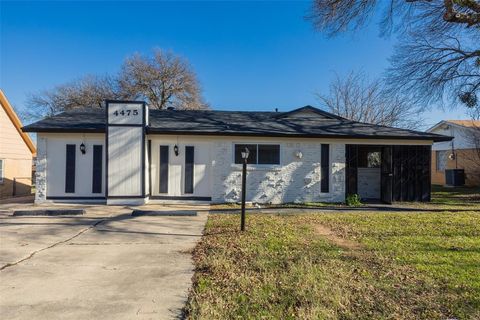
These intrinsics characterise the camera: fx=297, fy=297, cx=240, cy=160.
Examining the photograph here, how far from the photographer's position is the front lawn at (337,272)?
3143mm

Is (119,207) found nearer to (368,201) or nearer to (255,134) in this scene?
(255,134)

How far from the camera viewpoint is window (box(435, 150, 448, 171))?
22.5m

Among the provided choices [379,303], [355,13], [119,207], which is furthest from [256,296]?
[355,13]

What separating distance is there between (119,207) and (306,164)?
22.8 ft

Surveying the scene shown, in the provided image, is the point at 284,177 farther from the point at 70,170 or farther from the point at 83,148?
the point at 70,170

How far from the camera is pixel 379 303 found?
3279 mm

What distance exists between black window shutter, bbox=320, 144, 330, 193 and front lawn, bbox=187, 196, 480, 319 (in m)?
4.45

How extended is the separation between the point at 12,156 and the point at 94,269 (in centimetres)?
1413

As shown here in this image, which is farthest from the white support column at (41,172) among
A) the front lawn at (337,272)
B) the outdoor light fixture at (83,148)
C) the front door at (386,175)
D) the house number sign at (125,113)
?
the front door at (386,175)

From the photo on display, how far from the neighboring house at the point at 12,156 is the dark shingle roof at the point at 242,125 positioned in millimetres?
4035

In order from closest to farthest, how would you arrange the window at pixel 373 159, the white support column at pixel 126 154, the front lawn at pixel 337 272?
the front lawn at pixel 337 272, the white support column at pixel 126 154, the window at pixel 373 159

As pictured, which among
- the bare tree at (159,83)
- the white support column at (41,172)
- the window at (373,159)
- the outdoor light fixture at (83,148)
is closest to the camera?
the white support column at (41,172)

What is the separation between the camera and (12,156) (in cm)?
1483

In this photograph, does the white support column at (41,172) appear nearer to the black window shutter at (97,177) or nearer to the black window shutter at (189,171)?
the black window shutter at (97,177)
